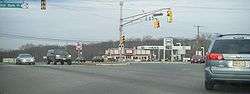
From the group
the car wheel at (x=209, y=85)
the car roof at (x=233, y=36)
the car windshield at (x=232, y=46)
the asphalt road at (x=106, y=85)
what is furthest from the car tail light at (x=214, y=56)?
the asphalt road at (x=106, y=85)

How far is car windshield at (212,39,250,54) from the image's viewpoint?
1388cm

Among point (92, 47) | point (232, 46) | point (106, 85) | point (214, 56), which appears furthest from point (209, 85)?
point (92, 47)

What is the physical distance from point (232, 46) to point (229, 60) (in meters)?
0.47

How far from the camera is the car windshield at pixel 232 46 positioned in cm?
1388

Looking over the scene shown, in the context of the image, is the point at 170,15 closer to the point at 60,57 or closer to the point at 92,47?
the point at 60,57

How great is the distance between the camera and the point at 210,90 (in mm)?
14641

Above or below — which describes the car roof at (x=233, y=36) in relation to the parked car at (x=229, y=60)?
above

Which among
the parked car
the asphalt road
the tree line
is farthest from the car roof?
the tree line

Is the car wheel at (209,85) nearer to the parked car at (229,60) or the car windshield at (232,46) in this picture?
the parked car at (229,60)

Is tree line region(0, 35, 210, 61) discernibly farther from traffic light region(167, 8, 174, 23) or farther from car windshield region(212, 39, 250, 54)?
car windshield region(212, 39, 250, 54)

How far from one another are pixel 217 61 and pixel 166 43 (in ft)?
317

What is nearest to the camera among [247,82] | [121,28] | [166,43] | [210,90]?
[247,82]

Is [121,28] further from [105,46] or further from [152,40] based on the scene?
[152,40]

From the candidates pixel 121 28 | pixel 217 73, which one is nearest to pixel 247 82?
pixel 217 73
